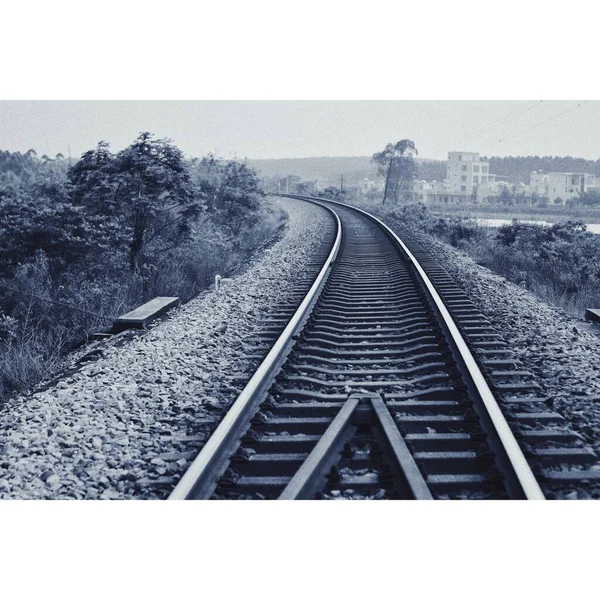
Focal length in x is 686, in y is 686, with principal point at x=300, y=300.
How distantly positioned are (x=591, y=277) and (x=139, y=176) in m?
8.07

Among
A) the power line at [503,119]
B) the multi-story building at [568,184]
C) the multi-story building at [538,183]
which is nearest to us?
the power line at [503,119]

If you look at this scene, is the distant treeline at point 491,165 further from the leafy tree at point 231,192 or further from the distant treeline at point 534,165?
the leafy tree at point 231,192

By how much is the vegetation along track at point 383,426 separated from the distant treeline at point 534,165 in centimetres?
1324

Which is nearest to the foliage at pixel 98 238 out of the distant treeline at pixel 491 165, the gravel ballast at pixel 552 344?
the gravel ballast at pixel 552 344

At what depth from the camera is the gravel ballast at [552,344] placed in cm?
420

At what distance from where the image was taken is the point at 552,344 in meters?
5.68

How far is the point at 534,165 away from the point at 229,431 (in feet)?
67.5

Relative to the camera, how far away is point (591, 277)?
12.0m

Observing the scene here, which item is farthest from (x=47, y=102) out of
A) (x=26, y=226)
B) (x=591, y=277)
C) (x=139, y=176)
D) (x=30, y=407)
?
(x=591, y=277)

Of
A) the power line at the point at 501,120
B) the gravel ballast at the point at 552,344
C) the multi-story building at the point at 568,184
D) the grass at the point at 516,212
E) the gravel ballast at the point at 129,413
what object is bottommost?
the gravel ballast at the point at 129,413

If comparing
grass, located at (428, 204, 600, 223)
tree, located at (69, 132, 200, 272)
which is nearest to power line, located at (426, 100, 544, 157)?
tree, located at (69, 132, 200, 272)

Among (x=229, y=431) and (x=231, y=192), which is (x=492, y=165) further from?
(x=229, y=431)

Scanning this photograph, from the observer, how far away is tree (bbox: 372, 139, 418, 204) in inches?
836

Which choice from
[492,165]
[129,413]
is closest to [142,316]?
[129,413]
